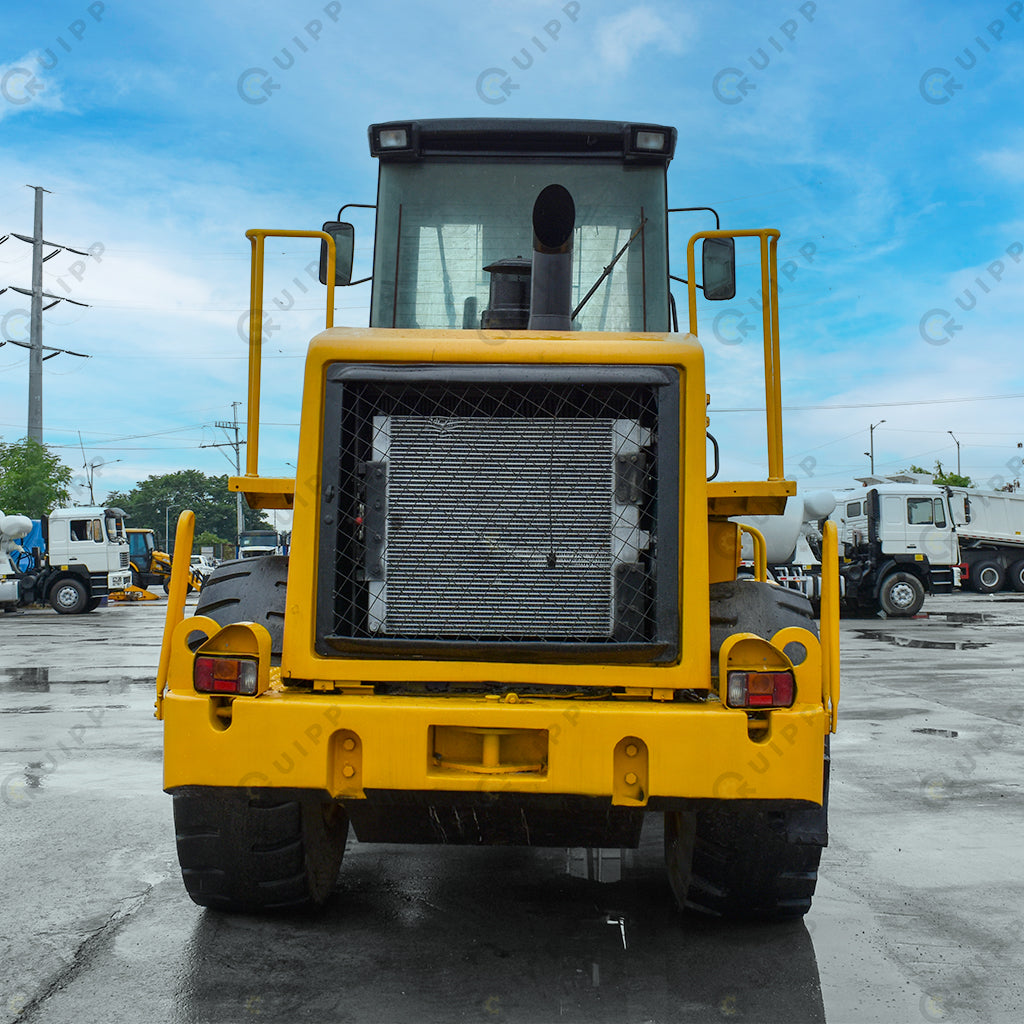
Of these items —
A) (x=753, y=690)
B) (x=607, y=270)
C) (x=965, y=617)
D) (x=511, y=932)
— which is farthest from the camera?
(x=965, y=617)

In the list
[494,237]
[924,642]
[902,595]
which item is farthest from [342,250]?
[902,595]

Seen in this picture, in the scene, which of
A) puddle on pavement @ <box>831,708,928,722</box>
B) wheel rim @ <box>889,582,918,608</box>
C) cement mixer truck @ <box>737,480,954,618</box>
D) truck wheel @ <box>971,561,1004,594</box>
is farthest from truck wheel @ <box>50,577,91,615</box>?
truck wheel @ <box>971,561,1004,594</box>

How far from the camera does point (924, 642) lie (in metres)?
17.3

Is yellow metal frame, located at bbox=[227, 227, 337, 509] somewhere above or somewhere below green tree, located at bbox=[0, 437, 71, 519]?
below

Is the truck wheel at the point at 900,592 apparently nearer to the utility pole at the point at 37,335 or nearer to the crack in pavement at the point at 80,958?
the crack in pavement at the point at 80,958

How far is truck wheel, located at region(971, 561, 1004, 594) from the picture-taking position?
119ft

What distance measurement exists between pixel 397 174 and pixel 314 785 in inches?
119

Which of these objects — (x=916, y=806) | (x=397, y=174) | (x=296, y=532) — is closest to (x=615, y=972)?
(x=296, y=532)

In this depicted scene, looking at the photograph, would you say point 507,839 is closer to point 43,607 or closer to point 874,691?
point 874,691

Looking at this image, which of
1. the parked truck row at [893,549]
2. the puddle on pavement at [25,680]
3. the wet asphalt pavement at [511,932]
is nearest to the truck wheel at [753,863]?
the wet asphalt pavement at [511,932]

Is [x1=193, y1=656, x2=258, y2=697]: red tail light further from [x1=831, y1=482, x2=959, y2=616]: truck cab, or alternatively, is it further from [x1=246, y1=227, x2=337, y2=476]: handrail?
[x1=831, y1=482, x2=959, y2=616]: truck cab

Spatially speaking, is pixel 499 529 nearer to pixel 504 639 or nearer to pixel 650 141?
pixel 504 639

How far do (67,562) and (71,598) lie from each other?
0.93 metres

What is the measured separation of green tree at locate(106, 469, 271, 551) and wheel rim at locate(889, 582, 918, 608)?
77788 mm
